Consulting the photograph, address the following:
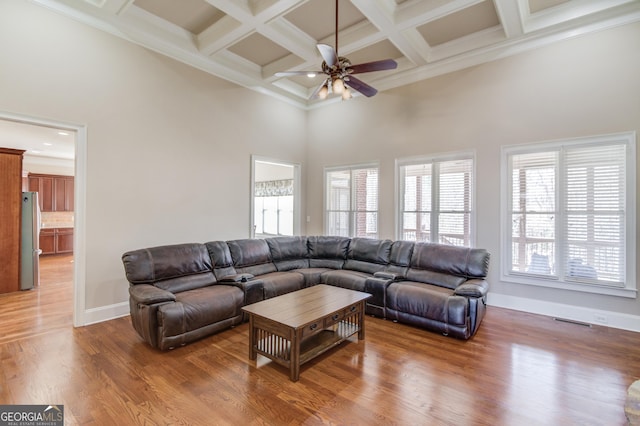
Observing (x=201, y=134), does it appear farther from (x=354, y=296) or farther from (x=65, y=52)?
(x=354, y=296)

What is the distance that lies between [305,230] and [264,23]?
165 inches

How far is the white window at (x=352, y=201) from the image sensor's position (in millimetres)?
5930

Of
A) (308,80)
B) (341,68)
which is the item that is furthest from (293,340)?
(308,80)

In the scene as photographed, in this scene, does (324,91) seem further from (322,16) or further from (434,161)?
(434,161)

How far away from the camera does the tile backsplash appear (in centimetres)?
901

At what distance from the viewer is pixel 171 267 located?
3.79 meters

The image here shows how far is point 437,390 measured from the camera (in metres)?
2.43

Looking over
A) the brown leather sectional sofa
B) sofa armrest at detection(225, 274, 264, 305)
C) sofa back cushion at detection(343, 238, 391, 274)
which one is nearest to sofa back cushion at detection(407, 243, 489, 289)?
the brown leather sectional sofa

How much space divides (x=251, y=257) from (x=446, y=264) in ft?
9.58

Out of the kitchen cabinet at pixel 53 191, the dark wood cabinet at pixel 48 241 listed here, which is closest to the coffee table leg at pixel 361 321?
the dark wood cabinet at pixel 48 241

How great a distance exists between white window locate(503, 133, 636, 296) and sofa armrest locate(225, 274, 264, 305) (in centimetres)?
361

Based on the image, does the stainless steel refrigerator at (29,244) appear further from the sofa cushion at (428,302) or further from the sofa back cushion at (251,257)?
the sofa cushion at (428,302)

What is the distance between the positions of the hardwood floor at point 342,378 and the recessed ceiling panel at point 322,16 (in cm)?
415

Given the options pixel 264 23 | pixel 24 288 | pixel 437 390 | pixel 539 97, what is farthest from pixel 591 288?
pixel 24 288
